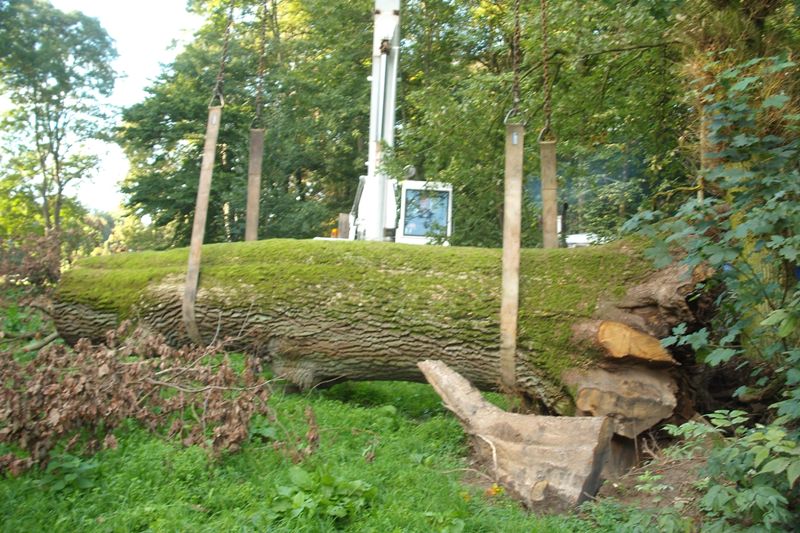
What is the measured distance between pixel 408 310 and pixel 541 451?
1779 mm

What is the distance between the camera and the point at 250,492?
471cm

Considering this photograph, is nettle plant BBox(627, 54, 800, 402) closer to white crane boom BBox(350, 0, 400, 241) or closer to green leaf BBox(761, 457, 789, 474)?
green leaf BBox(761, 457, 789, 474)

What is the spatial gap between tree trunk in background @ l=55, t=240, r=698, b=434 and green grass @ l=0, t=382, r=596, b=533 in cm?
83

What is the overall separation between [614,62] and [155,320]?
6589 millimetres

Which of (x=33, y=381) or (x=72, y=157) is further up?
(x=72, y=157)

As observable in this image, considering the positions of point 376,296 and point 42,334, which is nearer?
point 376,296

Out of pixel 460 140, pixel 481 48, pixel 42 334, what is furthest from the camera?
pixel 481 48

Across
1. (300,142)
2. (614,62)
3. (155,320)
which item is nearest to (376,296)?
(155,320)

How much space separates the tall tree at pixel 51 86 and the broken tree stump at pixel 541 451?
27.1m

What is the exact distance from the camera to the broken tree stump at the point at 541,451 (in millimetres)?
4887

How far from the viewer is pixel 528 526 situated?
15.0 feet

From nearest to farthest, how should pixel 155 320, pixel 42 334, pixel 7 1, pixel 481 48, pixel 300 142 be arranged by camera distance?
pixel 155 320 < pixel 42 334 < pixel 481 48 < pixel 300 142 < pixel 7 1

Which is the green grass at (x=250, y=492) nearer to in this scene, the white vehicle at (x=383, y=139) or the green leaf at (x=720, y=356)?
the green leaf at (x=720, y=356)

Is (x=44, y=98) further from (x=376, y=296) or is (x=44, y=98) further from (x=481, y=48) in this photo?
(x=376, y=296)
